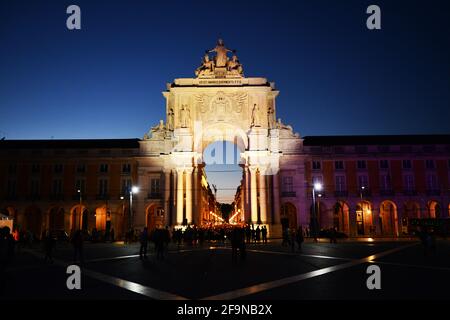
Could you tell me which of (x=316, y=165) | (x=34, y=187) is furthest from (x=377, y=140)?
(x=34, y=187)

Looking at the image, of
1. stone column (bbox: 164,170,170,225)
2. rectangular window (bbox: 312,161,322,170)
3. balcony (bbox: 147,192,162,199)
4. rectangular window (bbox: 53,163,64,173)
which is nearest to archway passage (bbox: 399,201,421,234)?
rectangular window (bbox: 312,161,322,170)

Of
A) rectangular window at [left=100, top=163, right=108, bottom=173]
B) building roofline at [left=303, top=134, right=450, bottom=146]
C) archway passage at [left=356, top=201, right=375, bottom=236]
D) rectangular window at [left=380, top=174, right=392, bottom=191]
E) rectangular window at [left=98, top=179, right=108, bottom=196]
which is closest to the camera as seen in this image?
rectangular window at [left=380, top=174, right=392, bottom=191]

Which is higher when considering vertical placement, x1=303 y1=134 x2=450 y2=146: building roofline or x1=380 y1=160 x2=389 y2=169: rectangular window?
x1=303 y1=134 x2=450 y2=146: building roofline

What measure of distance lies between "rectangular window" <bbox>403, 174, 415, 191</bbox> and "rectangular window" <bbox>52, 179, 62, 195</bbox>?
147ft

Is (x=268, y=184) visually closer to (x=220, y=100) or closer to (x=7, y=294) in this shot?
(x=220, y=100)

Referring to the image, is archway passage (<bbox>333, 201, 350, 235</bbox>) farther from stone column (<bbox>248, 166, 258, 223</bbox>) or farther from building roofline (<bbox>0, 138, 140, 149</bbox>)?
building roofline (<bbox>0, 138, 140, 149</bbox>)

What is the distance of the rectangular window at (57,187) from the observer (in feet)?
168

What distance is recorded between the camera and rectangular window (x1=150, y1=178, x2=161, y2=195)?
50888 mm

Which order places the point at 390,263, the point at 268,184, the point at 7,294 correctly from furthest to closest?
the point at 268,184
the point at 390,263
the point at 7,294

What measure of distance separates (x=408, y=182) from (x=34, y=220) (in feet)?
162
